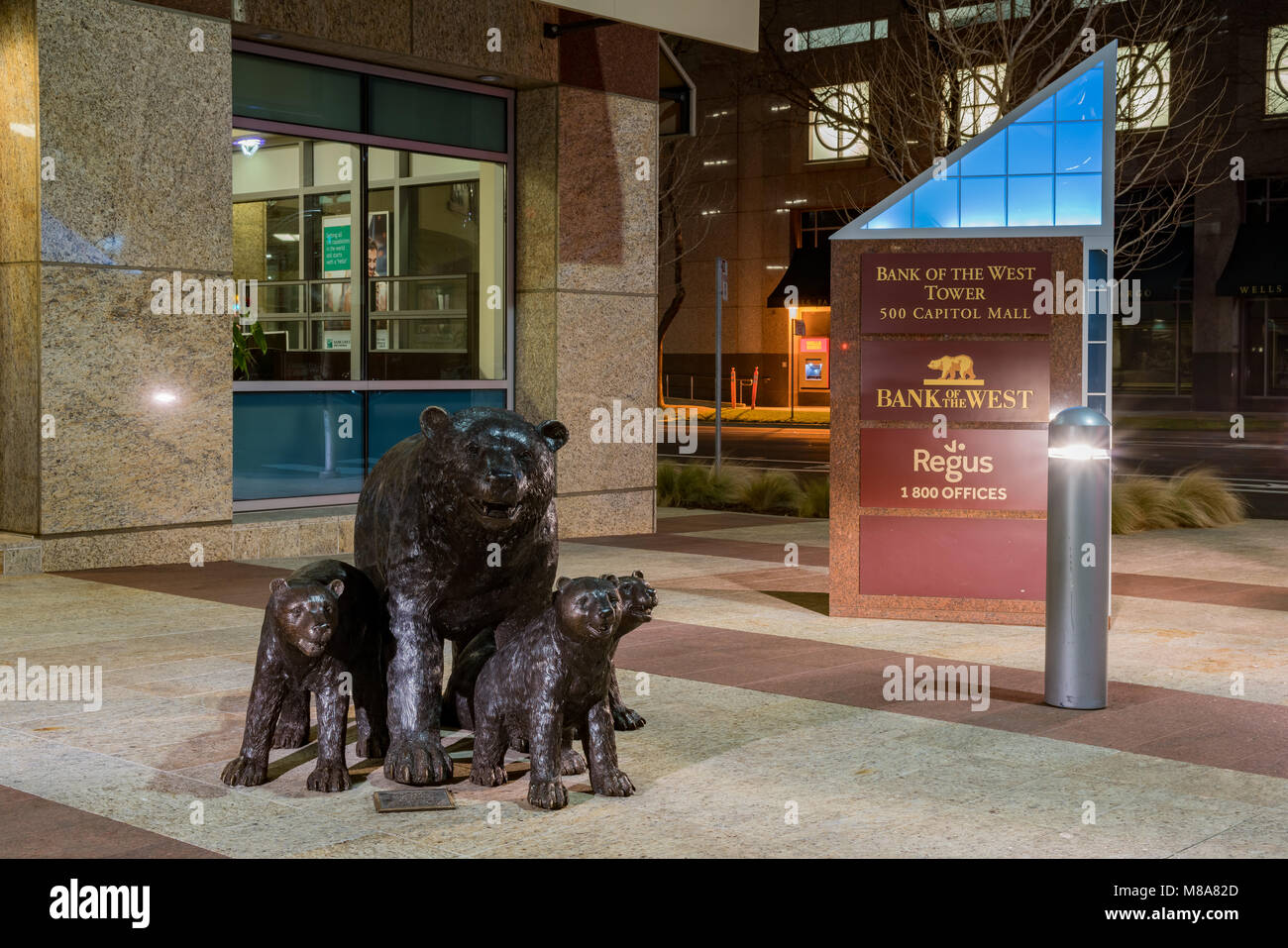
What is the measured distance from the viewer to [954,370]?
9.62 metres

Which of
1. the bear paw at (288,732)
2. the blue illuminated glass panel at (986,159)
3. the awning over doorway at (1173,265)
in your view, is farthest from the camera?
the awning over doorway at (1173,265)

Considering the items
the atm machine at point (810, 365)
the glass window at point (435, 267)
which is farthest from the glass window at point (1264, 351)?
the glass window at point (435, 267)

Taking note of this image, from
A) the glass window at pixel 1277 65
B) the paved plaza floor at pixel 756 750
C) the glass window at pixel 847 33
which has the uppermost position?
the glass window at pixel 847 33

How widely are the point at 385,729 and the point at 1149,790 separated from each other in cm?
279

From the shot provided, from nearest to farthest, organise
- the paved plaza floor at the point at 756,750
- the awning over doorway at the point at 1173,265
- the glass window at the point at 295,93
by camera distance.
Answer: the paved plaza floor at the point at 756,750
the glass window at the point at 295,93
the awning over doorway at the point at 1173,265

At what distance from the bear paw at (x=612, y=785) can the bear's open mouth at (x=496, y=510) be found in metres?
0.97

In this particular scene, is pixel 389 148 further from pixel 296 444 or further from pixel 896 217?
pixel 896 217

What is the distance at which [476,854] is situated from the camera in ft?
15.3

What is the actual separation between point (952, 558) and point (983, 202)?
2.20 metres

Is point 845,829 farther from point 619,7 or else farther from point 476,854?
point 619,7

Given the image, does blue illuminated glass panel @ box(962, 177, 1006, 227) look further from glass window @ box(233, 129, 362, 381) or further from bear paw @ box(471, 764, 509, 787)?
glass window @ box(233, 129, 362, 381)

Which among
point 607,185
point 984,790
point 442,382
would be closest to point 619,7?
point 607,185

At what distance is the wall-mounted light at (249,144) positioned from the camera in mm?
12750

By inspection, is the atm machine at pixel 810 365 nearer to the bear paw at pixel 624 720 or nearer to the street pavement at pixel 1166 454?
the street pavement at pixel 1166 454
